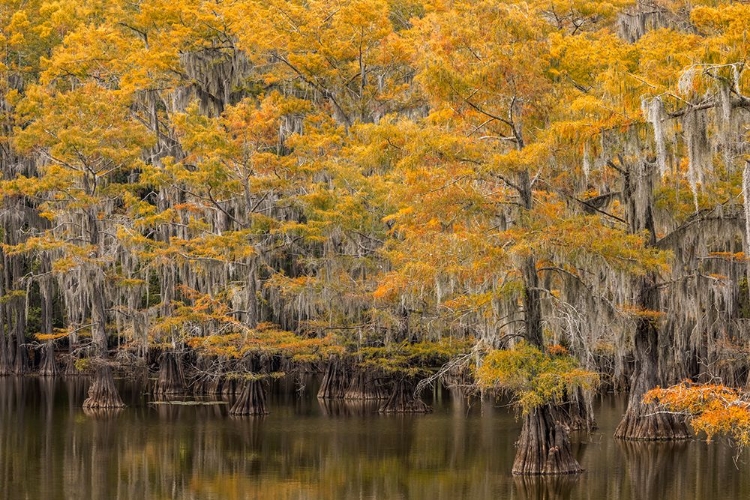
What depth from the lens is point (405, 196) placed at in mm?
16641

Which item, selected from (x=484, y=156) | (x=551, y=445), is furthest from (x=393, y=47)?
(x=551, y=445)

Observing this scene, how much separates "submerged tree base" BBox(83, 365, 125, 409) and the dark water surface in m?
0.81

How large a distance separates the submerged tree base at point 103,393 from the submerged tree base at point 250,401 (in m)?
3.34

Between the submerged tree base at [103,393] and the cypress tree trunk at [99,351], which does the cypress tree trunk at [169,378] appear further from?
the submerged tree base at [103,393]

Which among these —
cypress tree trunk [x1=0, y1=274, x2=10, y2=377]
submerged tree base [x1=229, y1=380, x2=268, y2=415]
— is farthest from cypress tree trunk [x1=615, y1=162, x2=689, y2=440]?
cypress tree trunk [x1=0, y1=274, x2=10, y2=377]

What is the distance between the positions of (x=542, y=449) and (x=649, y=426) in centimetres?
415

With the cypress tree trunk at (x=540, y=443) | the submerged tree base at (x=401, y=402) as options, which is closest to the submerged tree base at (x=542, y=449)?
the cypress tree trunk at (x=540, y=443)

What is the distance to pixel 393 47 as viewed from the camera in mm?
27844

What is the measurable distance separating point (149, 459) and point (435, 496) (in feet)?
19.0

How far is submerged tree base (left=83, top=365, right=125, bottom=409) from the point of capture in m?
26.6

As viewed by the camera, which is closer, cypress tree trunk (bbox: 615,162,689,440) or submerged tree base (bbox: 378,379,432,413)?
cypress tree trunk (bbox: 615,162,689,440)

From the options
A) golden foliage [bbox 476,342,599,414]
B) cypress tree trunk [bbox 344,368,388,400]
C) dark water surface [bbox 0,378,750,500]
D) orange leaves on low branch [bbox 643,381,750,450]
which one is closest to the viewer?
orange leaves on low branch [bbox 643,381,750,450]

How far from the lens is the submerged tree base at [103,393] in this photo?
26578mm

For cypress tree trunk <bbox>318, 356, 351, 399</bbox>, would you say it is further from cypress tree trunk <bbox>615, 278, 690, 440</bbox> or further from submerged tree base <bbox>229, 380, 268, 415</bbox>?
cypress tree trunk <bbox>615, 278, 690, 440</bbox>
